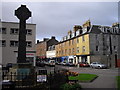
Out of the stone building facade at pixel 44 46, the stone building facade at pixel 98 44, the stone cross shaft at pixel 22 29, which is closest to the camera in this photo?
the stone cross shaft at pixel 22 29

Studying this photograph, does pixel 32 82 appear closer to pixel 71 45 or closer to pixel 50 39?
pixel 71 45

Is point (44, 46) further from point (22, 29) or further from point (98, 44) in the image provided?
point (22, 29)

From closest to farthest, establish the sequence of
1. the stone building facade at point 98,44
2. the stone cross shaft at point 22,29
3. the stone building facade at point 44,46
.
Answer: the stone cross shaft at point 22,29 < the stone building facade at point 98,44 < the stone building facade at point 44,46

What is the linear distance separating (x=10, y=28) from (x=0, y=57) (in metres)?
7.35

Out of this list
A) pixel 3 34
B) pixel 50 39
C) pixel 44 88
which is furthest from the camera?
pixel 50 39

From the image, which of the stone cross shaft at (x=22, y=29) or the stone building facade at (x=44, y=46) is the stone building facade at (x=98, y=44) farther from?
the stone cross shaft at (x=22, y=29)

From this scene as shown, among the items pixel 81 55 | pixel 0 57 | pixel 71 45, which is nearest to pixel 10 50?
pixel 0 57

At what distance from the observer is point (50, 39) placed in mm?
96500

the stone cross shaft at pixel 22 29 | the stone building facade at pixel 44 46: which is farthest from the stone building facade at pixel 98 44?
the stone cross shaft at pixel 22 29

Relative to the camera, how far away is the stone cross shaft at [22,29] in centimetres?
1727

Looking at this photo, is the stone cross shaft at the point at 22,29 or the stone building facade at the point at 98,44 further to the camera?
the stone building facade at the point at 98,44

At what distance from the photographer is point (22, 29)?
1764 centimetres

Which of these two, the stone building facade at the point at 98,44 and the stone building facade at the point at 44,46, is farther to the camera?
the stone building facade at the point at 44,46

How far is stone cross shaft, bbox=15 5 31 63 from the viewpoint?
680 inches
